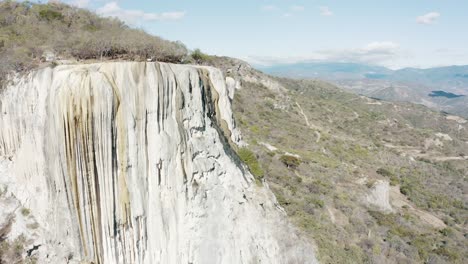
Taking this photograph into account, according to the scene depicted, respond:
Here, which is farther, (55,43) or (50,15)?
(50,15)

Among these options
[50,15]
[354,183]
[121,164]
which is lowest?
[354,183]

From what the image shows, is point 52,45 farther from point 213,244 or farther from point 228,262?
point 228,262

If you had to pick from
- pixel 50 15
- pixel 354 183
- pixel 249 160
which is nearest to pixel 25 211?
pixel 249 160

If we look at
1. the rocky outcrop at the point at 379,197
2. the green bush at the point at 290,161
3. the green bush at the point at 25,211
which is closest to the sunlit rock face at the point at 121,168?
the green bush at the point at 25,211

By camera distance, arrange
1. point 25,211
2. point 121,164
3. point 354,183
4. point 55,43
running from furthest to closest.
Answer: point 354,183 < point 55,43 < point 25,211 < point 121,164

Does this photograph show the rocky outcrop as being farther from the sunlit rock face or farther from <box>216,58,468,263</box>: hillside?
the sunlit rock face

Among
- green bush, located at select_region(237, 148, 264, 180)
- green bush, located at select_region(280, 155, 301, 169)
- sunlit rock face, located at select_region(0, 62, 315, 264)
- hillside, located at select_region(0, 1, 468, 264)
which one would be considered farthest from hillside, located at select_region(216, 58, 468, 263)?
sunlit rock face, located at select_region(0, 62, 315, 264)

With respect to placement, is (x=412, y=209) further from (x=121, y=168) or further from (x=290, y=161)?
(x=121, y=168)
